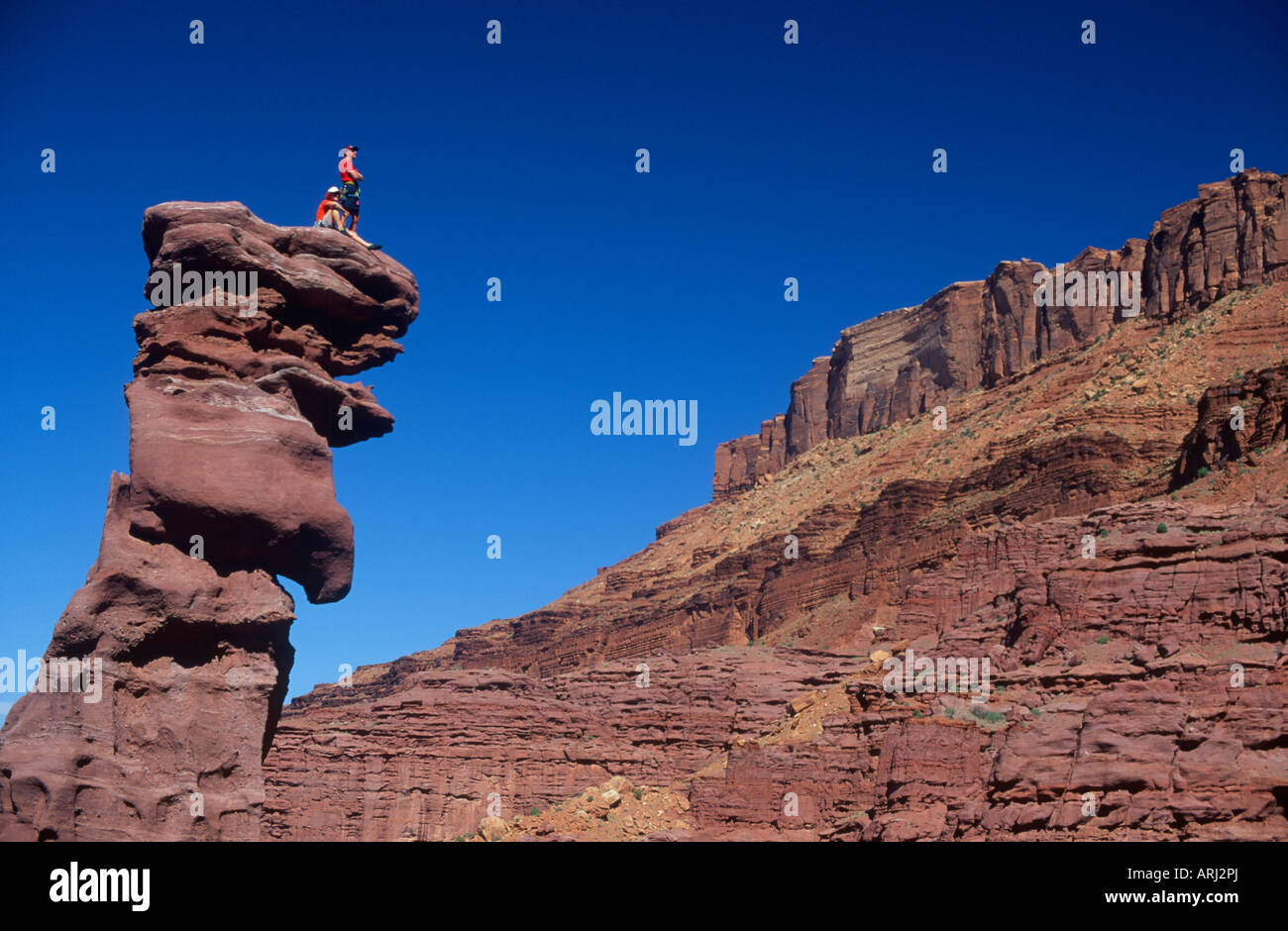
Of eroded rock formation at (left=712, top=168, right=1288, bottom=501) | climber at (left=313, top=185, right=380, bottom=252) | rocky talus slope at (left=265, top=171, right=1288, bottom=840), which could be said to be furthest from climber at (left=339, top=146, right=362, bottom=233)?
eroded rock formation at (left=712, top=168, right=1288, bottom=501)

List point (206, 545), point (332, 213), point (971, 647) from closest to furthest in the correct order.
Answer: point (206, 545) → point (332, 213) → point (971, 647)

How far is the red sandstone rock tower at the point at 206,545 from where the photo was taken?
16234 mm

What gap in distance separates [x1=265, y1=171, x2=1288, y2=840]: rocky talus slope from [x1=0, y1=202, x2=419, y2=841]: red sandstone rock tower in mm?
9121

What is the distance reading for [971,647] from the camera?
31.1 metres

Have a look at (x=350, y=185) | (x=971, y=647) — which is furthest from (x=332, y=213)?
(x=971, y=647)

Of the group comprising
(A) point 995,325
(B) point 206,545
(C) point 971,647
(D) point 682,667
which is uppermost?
(A) point 995,325

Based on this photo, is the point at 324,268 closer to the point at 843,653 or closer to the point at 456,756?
the point at 456,756

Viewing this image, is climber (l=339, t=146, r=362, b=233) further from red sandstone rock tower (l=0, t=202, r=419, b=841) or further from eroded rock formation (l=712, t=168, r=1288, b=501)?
eroded rock formation (l=712, t=168, r=1288, b=501)

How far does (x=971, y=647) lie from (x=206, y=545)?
17.9 m

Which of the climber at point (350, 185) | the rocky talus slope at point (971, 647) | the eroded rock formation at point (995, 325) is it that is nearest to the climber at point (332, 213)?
the climber at point (350, 185)

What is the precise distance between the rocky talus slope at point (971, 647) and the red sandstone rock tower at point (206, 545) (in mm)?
9121

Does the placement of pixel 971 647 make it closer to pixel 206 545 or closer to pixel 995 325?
pixel 206 545

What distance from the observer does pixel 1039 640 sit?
27688mm

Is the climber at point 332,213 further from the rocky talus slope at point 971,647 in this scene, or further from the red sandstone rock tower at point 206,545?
the rocky talus slope at point 971,647
